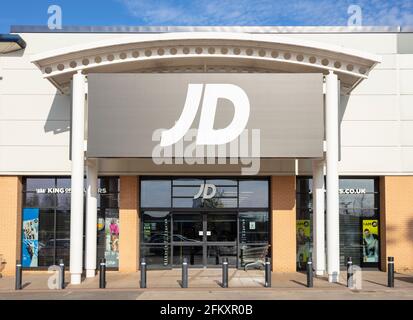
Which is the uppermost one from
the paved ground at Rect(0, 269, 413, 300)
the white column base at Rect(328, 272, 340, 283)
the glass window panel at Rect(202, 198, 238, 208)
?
the glass window panel at Rect(202, 198, 238, 208)

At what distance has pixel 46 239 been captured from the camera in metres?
19.7

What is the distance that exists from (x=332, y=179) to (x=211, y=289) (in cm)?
522

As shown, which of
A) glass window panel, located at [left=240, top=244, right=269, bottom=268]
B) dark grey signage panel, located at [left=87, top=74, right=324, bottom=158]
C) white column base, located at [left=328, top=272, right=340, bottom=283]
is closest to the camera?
white column base, located at [left=328, top=272, right=340, bottom=283]

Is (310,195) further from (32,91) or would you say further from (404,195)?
(32,91)

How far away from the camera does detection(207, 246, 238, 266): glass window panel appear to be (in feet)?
64.6

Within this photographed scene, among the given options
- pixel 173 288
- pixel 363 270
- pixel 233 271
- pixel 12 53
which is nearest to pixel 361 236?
pixel 363 270

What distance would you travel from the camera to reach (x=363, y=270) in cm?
1953

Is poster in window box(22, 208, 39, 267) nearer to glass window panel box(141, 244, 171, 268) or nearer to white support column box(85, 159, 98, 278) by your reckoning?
white support column box(85, 159, 98, 278)

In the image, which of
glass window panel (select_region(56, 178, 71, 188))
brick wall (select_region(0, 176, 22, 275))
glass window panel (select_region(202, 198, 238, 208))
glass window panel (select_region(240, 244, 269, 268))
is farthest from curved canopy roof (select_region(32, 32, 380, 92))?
glass window panel (select_region(240, 244, 269, 268))

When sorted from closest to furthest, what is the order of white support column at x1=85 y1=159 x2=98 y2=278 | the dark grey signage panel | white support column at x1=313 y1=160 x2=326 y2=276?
the dark grey signage panel → white support column at x1=313 y1=160 x2=326 y2=276 → white support column at x1=85 y1=159 x2=98 y2=278

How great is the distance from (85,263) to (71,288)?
116 inches

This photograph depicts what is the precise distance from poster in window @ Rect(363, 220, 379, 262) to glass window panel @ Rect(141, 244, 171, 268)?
297 inches

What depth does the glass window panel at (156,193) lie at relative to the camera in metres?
20.0

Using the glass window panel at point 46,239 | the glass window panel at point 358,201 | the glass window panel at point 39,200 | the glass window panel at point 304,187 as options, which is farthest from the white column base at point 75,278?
the glass window panel at point 358,201
